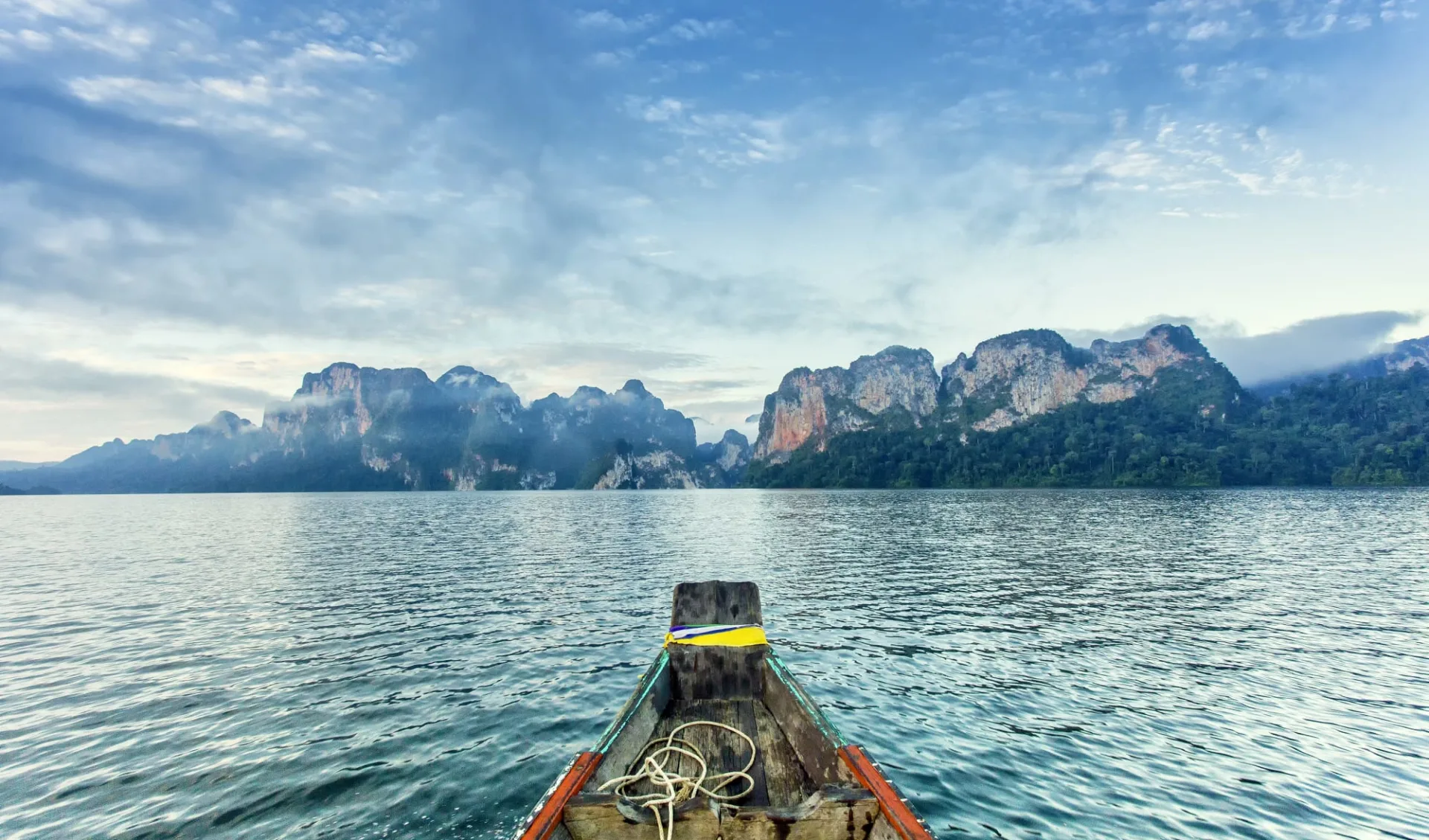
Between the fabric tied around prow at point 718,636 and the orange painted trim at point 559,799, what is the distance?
436cm

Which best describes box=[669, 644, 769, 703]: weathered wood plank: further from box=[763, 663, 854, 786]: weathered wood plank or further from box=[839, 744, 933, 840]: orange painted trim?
box=[839, 744, 933, 840]: orange painted trim

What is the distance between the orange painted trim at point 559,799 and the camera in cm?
493

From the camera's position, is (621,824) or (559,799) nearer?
(621,824)

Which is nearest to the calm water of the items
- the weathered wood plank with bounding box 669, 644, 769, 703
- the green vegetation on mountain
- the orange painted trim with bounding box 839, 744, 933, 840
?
the weathered wood plank with bounding box 669, 644, 769, 703

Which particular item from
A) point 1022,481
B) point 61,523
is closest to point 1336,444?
point 1022,481

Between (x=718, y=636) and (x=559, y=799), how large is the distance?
5.93 metres

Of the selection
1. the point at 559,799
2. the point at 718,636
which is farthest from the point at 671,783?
the point at 718,636

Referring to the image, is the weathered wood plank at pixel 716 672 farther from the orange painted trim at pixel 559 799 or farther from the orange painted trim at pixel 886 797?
the orange painted trim at pixel 559 799

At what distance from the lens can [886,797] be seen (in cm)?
544

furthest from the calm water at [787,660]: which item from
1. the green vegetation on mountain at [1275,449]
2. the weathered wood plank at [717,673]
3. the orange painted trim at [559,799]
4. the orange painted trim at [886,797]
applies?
the green vegetation on mountain at [1275,449]

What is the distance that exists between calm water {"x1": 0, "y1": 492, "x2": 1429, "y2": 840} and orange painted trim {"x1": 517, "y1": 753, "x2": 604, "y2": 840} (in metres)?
3.03

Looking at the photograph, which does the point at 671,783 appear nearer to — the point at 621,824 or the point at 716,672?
the point at 621,824

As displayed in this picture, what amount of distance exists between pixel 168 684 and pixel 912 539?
44.3m

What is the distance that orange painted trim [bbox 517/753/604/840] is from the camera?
16.2 feet
